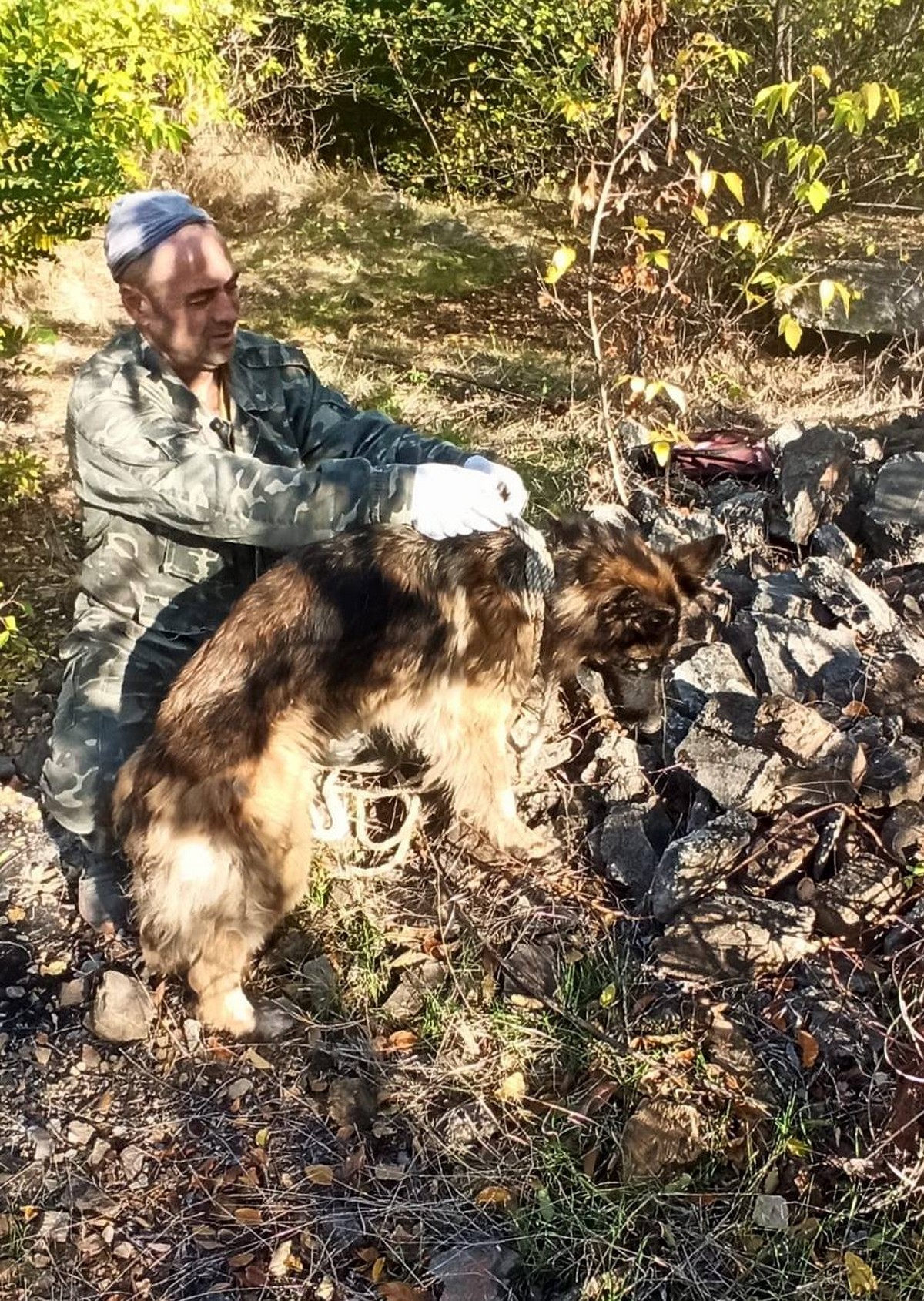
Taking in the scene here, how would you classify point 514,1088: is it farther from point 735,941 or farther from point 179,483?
point 179,483

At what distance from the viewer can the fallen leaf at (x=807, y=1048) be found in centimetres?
285

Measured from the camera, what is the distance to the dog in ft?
10.2

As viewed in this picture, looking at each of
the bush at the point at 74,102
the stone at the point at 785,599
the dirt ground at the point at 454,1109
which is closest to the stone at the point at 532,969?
the dirt ground at the point at 454,1109

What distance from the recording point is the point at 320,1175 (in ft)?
9.40

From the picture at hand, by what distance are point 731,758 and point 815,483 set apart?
173 centimetres

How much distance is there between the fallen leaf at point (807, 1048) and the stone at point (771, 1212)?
0.39m

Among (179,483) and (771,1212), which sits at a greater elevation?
(179,483)

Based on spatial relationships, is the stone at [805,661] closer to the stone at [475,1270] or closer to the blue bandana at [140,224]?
the stone at [475,1270]

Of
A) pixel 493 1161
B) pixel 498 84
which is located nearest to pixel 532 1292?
pixel 493 1161

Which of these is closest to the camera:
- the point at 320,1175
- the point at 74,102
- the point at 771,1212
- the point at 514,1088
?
the point at 771,1212

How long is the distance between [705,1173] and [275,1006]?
1.44 metres

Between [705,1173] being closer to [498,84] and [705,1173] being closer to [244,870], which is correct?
[244,870]

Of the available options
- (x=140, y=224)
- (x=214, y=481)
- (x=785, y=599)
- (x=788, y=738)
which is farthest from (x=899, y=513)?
(x=140, y=224)

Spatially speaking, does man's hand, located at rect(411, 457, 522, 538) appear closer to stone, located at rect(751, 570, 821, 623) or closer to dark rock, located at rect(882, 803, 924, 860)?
stone, located at rect(751, 570, 821, 623)
